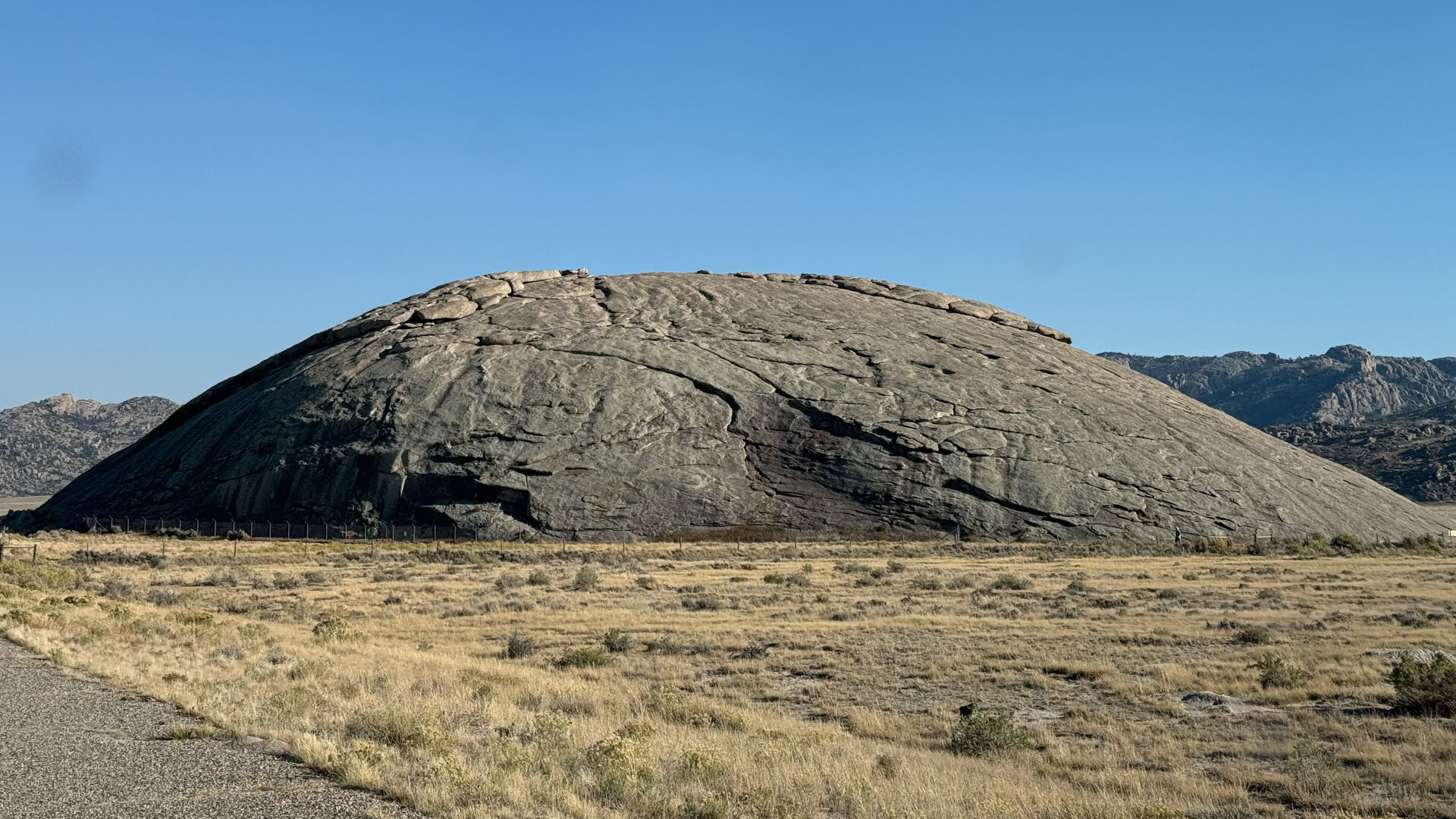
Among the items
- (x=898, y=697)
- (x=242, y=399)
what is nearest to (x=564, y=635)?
(x=898, y=697)

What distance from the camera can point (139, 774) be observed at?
34.9 feet

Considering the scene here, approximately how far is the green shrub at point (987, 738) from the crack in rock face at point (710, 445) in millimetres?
40789

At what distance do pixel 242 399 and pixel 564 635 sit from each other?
52057 millimetres

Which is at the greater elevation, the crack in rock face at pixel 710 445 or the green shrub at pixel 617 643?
the crack in rock face at pixel 710 445

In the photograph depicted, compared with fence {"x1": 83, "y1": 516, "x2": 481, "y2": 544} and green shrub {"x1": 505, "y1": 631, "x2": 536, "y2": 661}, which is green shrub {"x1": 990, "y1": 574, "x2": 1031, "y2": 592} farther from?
fence {"x1": 83, "y1": 516, "x2": 481, "y2": 544}

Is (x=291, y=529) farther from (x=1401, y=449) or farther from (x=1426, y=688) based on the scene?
(x=1401, y=449)

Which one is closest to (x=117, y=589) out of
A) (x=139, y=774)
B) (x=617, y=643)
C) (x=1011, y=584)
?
(x=617, y=643)

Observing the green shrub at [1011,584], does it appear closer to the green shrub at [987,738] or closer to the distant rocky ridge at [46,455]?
the green shrub at [987,738]

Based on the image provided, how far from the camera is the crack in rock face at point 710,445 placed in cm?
5550

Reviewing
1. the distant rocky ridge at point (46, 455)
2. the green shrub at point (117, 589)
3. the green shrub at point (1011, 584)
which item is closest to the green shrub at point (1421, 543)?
the green shrub at point (1011, 584)

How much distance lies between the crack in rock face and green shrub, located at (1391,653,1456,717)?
129 ft

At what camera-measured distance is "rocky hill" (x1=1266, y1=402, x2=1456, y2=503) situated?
11519 centimetres

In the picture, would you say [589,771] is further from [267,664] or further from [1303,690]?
[1303,690]

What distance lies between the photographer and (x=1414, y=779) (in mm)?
11633
